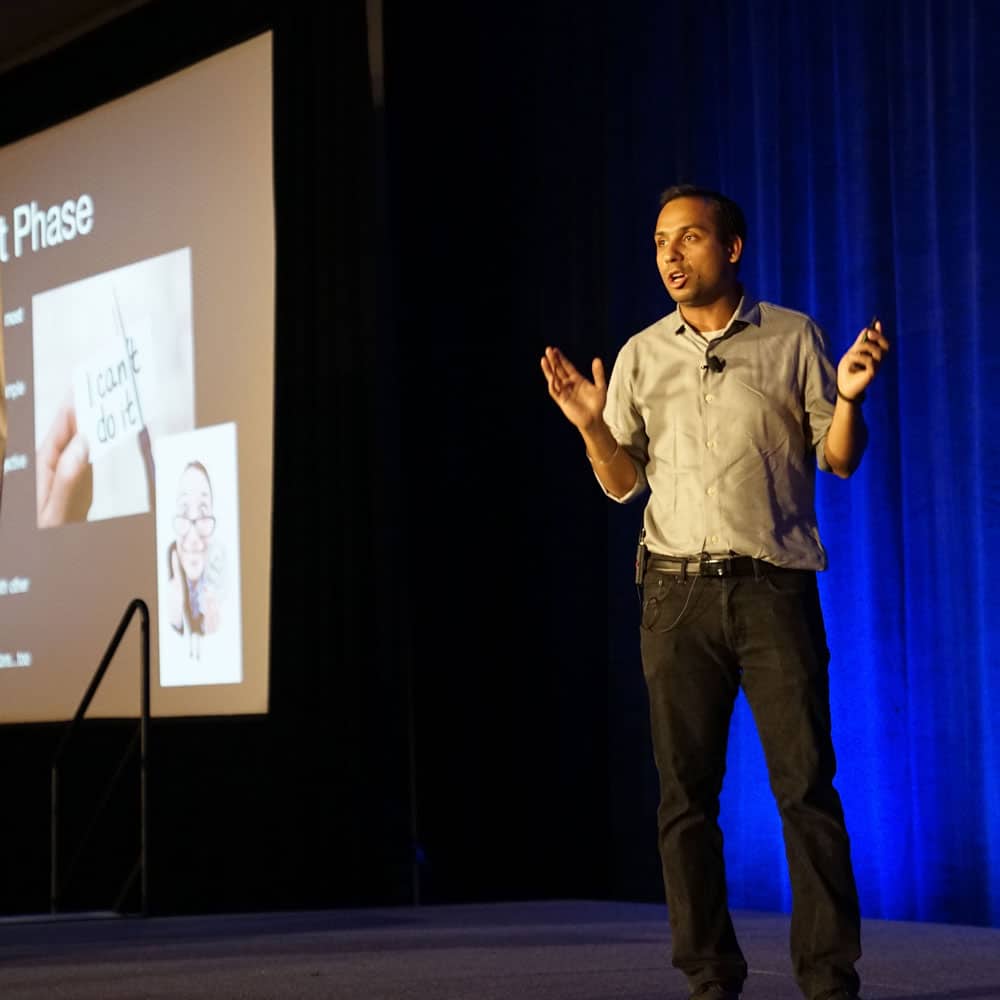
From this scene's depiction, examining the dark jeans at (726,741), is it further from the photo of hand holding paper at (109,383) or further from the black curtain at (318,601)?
the photo of hand holding paper at (109,383)

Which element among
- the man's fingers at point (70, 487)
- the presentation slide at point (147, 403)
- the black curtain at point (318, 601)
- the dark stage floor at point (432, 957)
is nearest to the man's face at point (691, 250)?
the dark stage floor at point (432, 957)

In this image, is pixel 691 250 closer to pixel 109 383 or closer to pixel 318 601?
pixel 318 601

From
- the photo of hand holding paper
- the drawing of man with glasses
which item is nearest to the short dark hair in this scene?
the drawing of man with glasses

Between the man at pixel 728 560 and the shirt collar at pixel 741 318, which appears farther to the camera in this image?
the shirt collar at pixel 741 318

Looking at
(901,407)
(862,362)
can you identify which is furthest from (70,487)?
(862,362)

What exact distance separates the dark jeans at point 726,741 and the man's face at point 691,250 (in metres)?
0.41

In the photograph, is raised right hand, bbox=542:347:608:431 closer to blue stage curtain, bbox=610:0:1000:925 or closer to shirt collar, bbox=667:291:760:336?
shirt collar, bbox=667:291:760:336

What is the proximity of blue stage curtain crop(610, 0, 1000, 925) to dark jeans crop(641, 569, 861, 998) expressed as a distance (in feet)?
6.36

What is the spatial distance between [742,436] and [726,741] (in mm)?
420

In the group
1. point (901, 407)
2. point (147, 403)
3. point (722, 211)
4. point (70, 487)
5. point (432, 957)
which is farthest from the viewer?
point (70, 487)

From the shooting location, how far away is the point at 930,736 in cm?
416

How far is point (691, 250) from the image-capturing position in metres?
2.36

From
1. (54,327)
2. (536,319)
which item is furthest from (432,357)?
(54,327)

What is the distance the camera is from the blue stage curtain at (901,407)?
4.10 m
